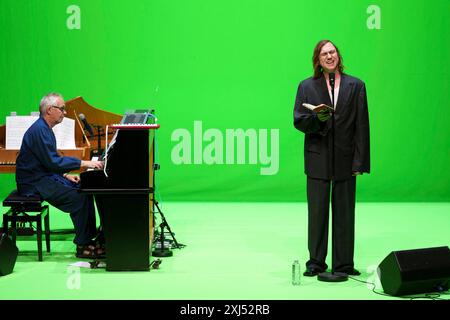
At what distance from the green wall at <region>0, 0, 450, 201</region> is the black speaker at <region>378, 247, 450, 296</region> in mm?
5418

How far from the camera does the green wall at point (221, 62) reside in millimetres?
9414

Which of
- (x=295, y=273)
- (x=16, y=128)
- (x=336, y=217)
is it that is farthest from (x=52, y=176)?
(x=336, y=217)

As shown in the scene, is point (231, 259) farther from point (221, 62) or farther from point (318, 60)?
point (221, 62)

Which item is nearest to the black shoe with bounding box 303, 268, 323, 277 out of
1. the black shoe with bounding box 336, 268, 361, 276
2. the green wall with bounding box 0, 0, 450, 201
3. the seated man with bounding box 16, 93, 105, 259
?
the black shoe with bounding box 336, 268, 361, 276

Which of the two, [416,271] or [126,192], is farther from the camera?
[126,192]

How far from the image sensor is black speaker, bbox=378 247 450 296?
13.4ft

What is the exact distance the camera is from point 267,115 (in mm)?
9547

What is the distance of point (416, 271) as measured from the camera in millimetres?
4078

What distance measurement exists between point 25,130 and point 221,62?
11.7ft

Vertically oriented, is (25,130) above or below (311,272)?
above

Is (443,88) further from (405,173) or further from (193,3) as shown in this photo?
(193,3)

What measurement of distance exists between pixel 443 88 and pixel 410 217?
2.36 metres

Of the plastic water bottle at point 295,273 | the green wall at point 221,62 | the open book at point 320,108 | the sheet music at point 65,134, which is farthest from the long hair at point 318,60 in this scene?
the green wall at point 221,62

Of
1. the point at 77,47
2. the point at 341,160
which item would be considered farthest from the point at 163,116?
the point at 341,160
